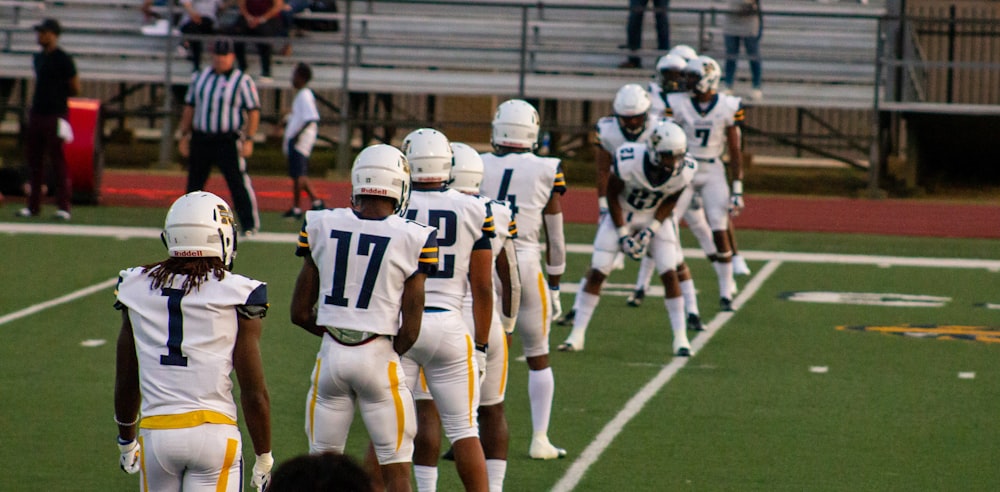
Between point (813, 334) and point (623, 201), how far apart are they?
181cm

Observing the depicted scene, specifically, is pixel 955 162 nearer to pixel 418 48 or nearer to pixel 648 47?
pixel 648 47

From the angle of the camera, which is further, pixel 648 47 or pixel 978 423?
pixel 648 47

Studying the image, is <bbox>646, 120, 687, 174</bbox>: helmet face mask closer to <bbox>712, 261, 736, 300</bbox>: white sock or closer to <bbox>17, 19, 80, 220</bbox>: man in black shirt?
<bbox>712, 261, 736, 300</bbox>: white sock

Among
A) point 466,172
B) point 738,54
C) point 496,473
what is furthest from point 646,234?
point 738,54

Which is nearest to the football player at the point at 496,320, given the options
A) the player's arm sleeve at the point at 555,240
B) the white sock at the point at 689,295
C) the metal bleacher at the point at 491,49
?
the player's arm sleeve at the point at 555,240

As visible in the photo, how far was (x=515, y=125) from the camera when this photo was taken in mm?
7352

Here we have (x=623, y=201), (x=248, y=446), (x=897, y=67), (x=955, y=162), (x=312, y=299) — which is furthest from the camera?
(x=955, y=162)

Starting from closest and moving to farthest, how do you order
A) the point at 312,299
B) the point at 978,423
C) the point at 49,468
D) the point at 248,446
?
1. the point at 312,299
2. the point at 49,468
3. the point at 248,446
4. the point at 978,423

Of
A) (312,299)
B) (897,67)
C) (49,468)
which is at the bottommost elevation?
(49,468)

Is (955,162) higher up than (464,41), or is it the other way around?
(464,41)

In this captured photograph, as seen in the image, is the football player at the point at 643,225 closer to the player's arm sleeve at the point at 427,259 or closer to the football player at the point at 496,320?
the football player at the point at 496,320

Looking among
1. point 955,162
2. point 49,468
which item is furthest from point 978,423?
point 955,162

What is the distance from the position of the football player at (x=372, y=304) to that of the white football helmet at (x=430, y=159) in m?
0.51

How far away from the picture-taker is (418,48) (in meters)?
21.7
